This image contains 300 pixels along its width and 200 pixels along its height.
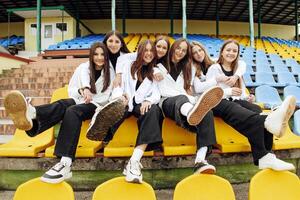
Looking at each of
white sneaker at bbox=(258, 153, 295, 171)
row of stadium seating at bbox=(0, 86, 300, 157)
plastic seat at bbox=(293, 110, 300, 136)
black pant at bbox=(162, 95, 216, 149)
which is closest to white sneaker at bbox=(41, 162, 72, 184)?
row of stadium seating at bbox=(0, 86, 300, 157)

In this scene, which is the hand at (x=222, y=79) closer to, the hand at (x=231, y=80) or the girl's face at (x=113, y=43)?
the hand at (x=231, y=80)

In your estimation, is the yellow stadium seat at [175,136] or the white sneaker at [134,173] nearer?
the white sneaker at [134,173]

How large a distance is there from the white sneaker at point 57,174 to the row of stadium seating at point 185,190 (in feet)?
0.11

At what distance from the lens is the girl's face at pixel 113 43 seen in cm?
275

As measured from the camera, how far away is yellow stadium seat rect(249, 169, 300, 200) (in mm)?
1728

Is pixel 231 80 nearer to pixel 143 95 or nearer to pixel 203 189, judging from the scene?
pixel 143 95

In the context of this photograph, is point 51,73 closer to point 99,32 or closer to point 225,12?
point 99,32

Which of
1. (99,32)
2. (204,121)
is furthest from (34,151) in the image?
(99,32)

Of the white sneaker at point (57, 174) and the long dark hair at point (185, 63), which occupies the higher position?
the long dark hair at point (185, 63)

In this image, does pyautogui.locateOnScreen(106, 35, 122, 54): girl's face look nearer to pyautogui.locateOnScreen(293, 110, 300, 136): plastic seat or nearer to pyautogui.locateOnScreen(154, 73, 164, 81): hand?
pyautogui.locateOnScreen(154, 73, 164, 81): hand

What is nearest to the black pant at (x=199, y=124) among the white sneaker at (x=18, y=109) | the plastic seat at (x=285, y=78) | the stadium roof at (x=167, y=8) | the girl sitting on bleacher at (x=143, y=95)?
the girl sitting on bleacher at (x=143, y=95)

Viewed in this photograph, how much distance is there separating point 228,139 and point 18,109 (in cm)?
167

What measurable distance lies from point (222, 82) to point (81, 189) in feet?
4.88

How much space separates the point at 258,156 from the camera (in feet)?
6.98
